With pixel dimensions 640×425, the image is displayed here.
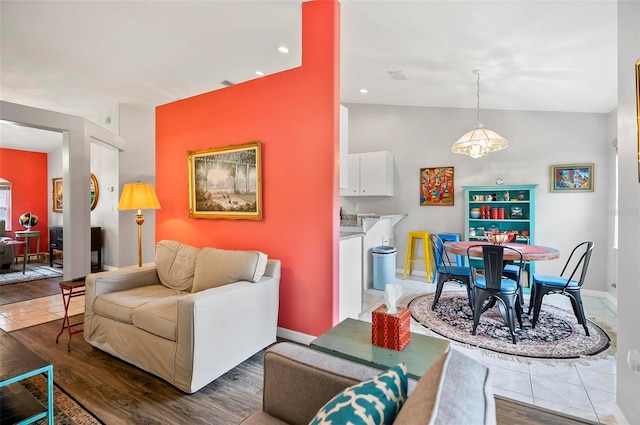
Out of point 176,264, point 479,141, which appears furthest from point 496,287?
point 176,264

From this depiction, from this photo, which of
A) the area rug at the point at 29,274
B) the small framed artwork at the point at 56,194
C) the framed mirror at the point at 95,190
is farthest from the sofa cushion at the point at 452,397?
the small framed artwork at the point at 56,194

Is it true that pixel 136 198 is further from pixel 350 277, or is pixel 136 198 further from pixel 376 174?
pixel 376 174

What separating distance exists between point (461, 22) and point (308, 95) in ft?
4.76

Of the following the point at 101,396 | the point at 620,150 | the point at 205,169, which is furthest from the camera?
the point at 205,169

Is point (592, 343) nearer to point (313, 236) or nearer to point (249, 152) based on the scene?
point (313, 236)

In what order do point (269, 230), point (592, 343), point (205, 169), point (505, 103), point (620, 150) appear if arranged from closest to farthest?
point (620, 150) → point (592, 343) → point (269, 230) → point (205, 169) → point (505, 103)

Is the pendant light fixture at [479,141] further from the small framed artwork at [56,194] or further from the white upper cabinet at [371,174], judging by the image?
the small framed artwork at [56,194]

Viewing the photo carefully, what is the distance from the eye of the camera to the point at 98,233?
5883 mm

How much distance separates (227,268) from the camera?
2.55m

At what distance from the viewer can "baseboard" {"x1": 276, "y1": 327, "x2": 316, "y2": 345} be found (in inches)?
111

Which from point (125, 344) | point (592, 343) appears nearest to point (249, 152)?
point (125, 344)

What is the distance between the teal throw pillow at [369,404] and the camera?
2.44 feet

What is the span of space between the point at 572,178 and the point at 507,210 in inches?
36.9

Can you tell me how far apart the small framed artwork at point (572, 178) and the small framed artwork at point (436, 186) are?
145 centimetres
